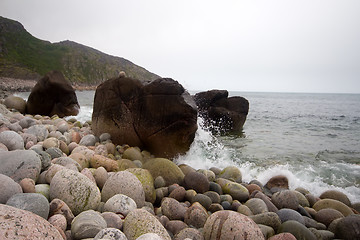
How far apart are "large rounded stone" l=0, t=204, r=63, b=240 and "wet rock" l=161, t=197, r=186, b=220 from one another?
74.8 inches

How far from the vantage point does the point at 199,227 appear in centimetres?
337

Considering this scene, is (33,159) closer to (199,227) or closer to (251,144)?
(199,227)

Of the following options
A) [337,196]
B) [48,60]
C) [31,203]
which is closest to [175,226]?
[31,203]

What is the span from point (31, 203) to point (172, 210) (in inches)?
77.1

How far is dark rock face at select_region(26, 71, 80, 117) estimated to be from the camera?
1233 cm

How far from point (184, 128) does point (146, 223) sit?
A: 424 centimetres

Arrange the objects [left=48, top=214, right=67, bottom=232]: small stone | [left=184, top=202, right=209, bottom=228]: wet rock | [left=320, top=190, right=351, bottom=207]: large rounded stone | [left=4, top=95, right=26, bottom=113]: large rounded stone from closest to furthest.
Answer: [left=48, top=214, right=67, bottom=232]: small stone → [left=184, top=202, right=209, bottom=228]: wet rock → [left=320, top=190, right=351, bottom=207]: large rounded stone → [left=4, top=95, right=26, bottom=113]: large rounded stone

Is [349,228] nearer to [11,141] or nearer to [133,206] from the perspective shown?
[133,206]

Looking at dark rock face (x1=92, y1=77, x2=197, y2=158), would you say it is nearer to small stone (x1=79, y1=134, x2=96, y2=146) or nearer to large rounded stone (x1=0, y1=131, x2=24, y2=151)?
small stone (x1=79, y1=134, x2=96, y2=146)

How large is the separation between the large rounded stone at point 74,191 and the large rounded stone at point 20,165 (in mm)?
459

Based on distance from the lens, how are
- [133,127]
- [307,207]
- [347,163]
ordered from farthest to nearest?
[347,163], [133,127], [307,207]

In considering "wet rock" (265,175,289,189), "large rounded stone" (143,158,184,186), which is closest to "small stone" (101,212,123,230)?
"large rounded stone" (143,158,184,186)

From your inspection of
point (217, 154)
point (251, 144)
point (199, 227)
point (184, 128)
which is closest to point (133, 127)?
point (184, 128)

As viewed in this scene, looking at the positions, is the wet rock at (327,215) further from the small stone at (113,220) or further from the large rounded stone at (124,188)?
the small stone at (113,220)
